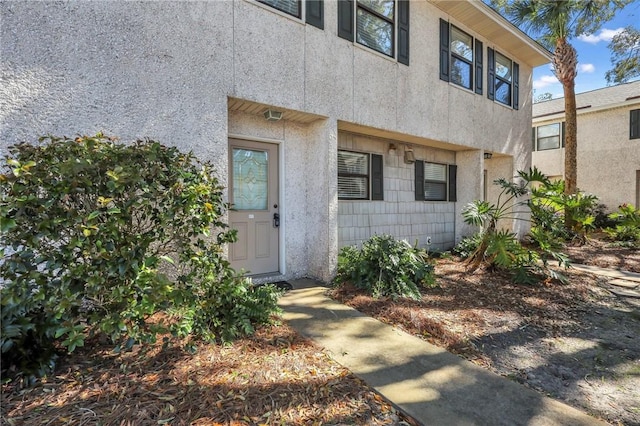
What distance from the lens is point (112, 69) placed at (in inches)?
143

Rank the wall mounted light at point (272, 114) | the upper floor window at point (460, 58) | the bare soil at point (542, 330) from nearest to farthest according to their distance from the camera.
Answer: the bare soil at point (542, 330), the wall mounted light at point (272, 114), the upper floor window at point (460, 58)

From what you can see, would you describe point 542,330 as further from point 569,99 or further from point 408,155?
point 569,99

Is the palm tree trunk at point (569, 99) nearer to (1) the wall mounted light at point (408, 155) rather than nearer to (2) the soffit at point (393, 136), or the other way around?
(2) the soffit at point (393, 136)

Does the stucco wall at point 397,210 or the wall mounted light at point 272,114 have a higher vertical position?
the wall mounted light at point 272,114

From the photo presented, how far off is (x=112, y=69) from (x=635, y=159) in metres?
19.3

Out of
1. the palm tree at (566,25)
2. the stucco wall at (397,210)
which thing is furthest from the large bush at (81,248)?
the palm tree at (566,25)

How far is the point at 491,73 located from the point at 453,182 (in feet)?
10.6

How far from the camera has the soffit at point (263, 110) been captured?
4.64 m

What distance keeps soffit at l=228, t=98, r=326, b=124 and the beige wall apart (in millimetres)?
16314

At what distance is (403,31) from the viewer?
21.5 feet

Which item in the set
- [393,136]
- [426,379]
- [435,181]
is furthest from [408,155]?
[426,379]

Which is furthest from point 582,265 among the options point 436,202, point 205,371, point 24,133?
point 24,133

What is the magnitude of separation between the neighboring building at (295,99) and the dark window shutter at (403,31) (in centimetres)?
3

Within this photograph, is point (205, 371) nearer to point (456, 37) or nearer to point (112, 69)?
point (112, 69)
